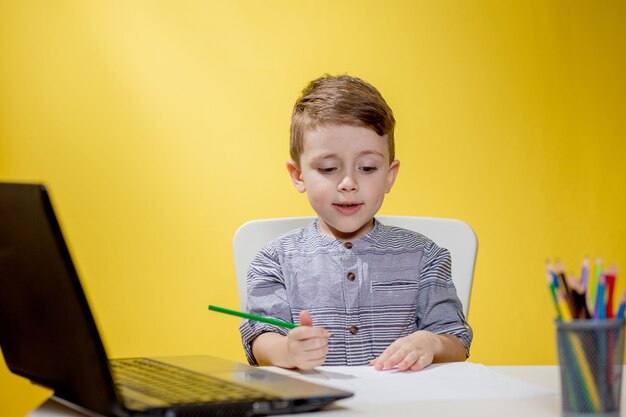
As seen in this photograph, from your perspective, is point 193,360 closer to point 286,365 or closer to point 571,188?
point 286,365

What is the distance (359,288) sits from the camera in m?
1.47

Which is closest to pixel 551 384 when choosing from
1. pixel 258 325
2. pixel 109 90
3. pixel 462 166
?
pixel 258 325

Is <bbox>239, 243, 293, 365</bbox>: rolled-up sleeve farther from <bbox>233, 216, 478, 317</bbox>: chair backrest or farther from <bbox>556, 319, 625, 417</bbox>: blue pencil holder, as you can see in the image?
<bbox>556, 319, 625, 417</bbox>: blue pencil holder

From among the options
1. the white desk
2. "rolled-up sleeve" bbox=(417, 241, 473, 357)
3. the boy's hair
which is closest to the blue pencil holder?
the white desk

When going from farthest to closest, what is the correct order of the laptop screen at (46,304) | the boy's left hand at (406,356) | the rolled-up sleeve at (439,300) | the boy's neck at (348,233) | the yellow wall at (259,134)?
the yellow wall at (259,134) < the boy's neck at (348,233) < the rolled-up sleeve at (439,300) < the boy's left hand at (406,356) < the laptop screen at (46,304)

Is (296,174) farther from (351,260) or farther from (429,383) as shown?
(429,383)

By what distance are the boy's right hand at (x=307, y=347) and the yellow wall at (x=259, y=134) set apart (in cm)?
152

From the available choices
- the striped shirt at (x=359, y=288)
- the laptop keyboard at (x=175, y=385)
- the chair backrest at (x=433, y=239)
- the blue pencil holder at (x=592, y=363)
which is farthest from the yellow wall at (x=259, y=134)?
the blue pencil holder at (x=592, y=363)

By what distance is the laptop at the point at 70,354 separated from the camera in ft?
2.37

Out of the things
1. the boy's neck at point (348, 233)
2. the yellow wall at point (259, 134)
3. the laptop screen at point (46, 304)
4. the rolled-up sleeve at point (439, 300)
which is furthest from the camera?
the yellow wall at point (259, 134)

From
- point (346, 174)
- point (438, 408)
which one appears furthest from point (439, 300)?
point (438, 408)

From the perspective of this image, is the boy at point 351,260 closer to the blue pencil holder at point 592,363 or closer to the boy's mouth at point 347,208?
the boy's mouth at point 347,208

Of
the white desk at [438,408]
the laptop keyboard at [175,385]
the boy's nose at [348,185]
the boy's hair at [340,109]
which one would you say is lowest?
the white desk at [438,408]

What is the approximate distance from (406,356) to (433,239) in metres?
0.52
